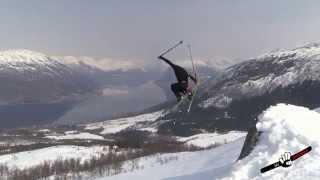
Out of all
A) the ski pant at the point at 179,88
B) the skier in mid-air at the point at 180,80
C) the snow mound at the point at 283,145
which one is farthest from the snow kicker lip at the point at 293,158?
the ski pant at the point at 179,88

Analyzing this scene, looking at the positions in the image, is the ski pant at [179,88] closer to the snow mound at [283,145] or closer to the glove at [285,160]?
the snow mound at [283,145]

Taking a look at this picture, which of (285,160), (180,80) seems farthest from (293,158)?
(180,80)

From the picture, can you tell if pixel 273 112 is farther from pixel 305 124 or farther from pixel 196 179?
pixel 196 179

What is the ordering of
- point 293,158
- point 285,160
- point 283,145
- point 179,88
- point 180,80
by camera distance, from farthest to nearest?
→ point 179,88 < point 180,80 < point 283,145 < point 293,158 < point 285,160

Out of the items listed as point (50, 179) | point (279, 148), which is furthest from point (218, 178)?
point (50, 179)

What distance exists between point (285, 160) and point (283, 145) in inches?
73.5

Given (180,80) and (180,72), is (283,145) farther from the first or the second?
(180,80)

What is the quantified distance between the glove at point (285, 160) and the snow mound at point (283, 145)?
9.4 inches

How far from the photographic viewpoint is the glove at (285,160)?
26.8 m

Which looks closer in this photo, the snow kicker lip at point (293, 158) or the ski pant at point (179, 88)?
the snow kicker lip at point (293, 158)

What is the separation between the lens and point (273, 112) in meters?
31.9

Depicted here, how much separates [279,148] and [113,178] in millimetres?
50268

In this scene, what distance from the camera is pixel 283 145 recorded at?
28828mm

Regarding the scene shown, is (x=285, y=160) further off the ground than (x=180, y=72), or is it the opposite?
(x=180, y=72)
